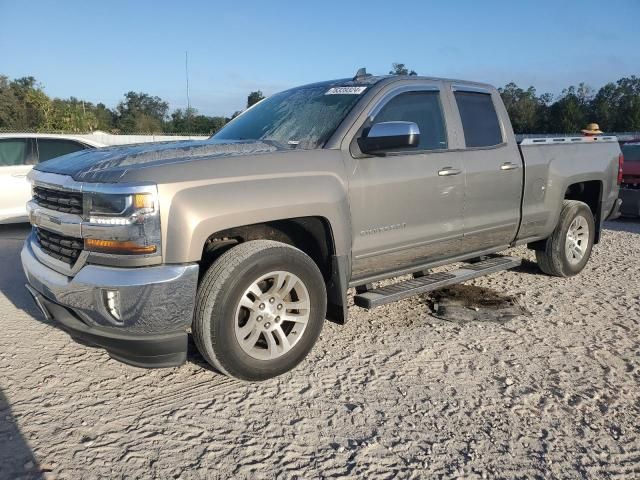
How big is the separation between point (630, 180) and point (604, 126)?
50.1m

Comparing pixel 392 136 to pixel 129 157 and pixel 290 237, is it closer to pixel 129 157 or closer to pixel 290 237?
pixel 290 237

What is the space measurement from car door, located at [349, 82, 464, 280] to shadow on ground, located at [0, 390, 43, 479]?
86.6 inches

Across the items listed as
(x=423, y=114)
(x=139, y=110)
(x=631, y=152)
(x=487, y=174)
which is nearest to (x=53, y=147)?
(x=423, y=114)

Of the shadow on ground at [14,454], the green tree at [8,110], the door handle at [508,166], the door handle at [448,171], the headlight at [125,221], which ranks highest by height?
the green tree at [8,110]

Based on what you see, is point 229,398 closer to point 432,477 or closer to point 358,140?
point 432,477

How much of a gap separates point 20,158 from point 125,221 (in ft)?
22.8

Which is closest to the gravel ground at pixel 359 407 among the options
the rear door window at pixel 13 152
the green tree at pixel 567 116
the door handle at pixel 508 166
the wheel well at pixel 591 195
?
the door handle at pixel 508 166

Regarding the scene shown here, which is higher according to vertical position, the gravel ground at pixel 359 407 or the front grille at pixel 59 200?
the front grille at pixel 59 200

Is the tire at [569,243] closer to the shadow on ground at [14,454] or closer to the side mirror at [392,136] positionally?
the side mirror at [392,136]

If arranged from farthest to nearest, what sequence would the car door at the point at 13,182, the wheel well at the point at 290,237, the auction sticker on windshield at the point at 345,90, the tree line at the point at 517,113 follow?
the tree line at the point at 517,113 → the car door at the point at 13,182 → the auction sticker on windshield at the point at 345,90 → the wheel well at the point at 290,237

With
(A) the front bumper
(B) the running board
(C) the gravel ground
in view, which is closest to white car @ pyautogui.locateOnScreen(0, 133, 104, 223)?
(C) the gravel ground

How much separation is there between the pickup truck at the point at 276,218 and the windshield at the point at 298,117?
0.05 feet

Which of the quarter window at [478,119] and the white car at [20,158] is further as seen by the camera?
the white car at [20,158]

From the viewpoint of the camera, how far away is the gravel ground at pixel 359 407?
2.48m
